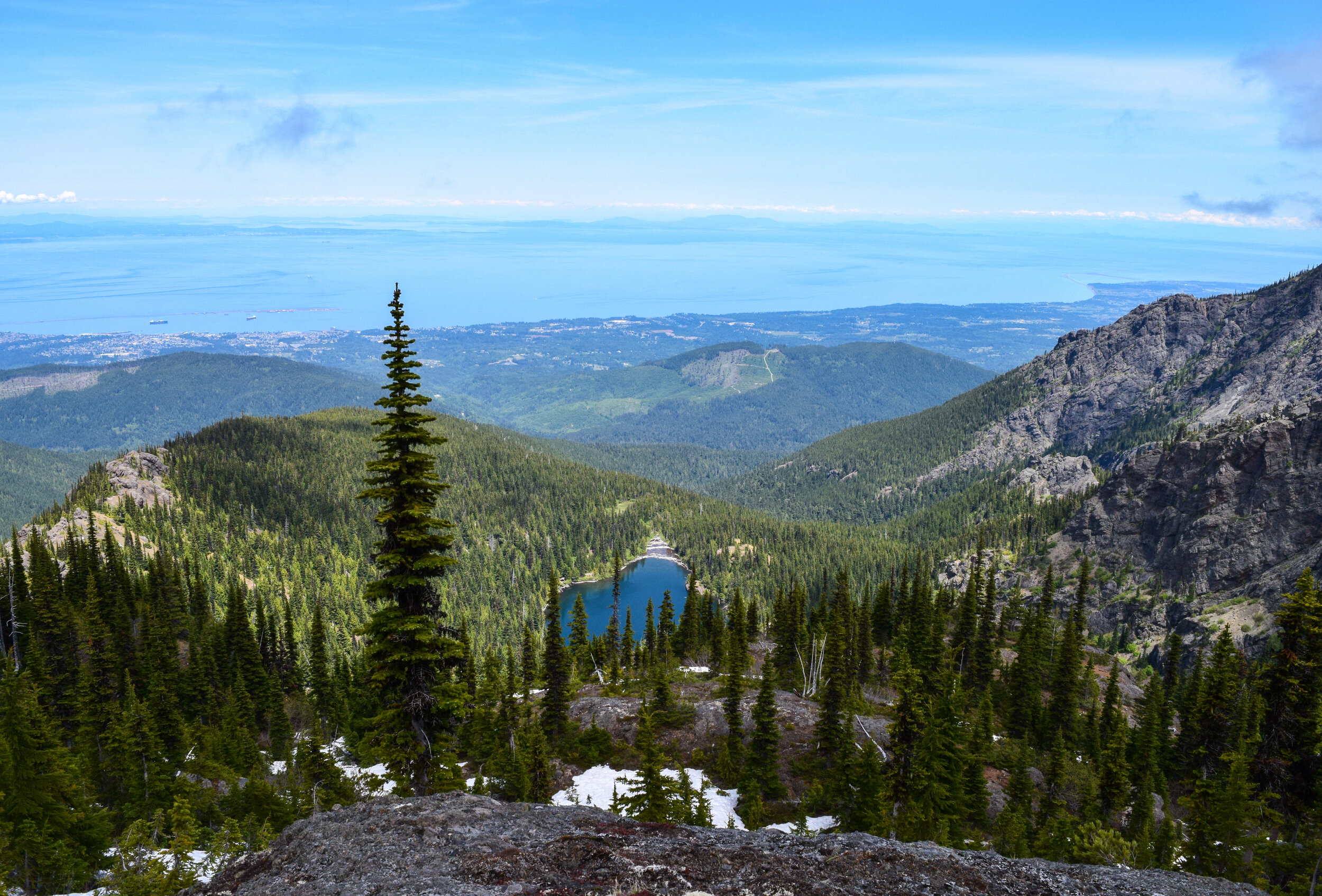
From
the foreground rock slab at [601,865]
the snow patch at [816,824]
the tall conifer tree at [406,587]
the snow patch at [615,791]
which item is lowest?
the snow patch at [615,791]

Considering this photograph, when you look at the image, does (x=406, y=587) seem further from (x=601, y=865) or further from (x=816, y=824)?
(x=816, y=824)

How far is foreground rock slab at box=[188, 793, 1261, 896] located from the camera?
20.1m

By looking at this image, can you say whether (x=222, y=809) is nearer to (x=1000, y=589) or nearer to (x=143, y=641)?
(x=143, y=641)

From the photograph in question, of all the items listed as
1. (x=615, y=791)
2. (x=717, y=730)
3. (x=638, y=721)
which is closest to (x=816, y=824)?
(x=615, y=791)

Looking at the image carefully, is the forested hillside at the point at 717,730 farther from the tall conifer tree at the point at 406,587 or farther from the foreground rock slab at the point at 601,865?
the foreground rock slab at the point at 601,865

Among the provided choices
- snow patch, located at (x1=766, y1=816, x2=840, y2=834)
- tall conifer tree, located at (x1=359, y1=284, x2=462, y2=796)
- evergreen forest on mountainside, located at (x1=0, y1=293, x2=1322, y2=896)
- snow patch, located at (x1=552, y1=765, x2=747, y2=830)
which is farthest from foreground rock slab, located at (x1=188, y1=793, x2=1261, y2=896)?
snow patch, located at (x1=766, y1=816, x2=840, y2=834)

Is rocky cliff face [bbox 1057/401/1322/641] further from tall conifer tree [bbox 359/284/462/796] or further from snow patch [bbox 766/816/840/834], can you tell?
tall conifer tree [bbox 359/284/462/796]

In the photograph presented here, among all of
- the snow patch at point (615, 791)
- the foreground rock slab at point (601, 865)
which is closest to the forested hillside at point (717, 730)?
the snow patch at point (615, 791)

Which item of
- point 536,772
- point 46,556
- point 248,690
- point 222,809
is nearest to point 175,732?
point 248,690

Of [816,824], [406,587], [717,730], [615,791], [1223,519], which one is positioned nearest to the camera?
[406,587]

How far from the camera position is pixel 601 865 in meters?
21.0

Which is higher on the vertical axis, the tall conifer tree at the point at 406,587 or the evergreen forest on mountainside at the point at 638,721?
the tall conifer tree at the point at 406,587

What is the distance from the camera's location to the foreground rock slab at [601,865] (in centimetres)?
2012

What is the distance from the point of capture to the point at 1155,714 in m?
70.2
